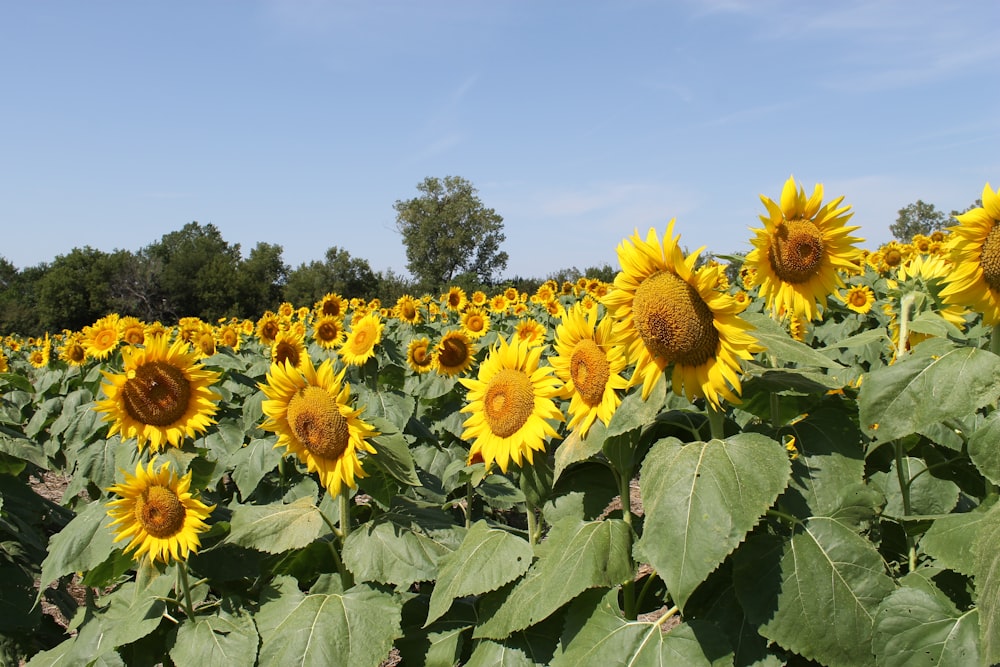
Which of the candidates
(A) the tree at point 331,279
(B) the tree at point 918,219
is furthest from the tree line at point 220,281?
(B) the tree at point 918,219

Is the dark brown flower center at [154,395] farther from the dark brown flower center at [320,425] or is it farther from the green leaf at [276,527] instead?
the dark brown flower center at [320,425]

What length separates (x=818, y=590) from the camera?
5.43ft

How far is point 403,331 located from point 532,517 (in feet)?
26.2

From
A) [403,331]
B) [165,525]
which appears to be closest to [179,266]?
[403,331]

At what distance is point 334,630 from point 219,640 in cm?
44

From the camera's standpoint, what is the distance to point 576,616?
1955mm

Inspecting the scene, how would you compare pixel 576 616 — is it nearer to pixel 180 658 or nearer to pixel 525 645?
pixel 525 645

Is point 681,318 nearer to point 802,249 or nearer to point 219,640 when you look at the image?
point 802,249

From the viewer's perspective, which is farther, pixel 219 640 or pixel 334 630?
pixel 219 640

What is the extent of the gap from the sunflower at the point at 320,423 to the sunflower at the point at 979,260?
1659 mm

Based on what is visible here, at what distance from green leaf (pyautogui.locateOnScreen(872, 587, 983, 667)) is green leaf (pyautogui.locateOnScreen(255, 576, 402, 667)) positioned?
4.23 ft

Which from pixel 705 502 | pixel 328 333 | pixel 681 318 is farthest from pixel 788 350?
pixel 328 333

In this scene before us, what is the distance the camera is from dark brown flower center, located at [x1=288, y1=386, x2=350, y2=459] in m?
2.43

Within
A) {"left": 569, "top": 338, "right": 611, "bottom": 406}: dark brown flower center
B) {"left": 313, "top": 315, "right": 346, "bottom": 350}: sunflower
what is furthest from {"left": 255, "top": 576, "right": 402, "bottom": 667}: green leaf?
{"left": 313, "top": 315, "right": 346, "bottom": 350}: sunflower
